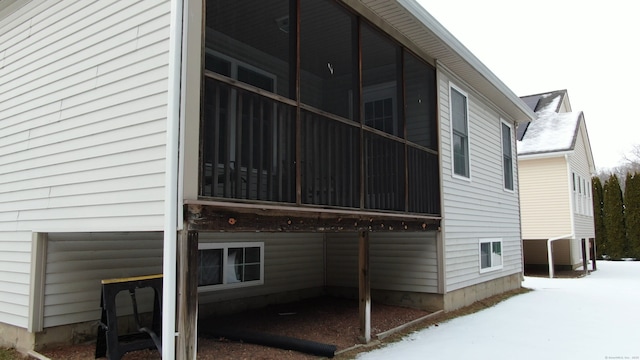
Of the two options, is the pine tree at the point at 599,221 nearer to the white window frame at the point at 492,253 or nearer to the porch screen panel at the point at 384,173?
the white window frame at the point at 492,253

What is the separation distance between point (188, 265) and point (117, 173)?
1.24 meters

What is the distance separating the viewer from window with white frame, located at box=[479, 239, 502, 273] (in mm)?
10344

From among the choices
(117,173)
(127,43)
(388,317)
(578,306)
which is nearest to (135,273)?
(117,173)

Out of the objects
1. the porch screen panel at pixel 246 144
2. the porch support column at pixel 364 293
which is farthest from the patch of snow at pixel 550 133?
the porch screen panel at pixel 246 144

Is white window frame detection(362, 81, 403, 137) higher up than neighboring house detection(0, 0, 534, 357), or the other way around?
white window frame detection(362, 81, 403, 137)

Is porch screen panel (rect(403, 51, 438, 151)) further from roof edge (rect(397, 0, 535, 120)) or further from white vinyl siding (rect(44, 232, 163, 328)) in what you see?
Answer: white vinyl siding (rect(44, 232, 163, 328))

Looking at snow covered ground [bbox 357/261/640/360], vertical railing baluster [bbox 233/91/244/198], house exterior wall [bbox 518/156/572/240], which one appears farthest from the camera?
house exterior wall [bbox 518/156/572/240]

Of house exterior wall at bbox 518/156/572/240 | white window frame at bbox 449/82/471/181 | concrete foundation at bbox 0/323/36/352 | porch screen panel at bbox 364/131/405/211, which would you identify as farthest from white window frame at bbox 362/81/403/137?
house exterior wall at bbox 518/156/572/240

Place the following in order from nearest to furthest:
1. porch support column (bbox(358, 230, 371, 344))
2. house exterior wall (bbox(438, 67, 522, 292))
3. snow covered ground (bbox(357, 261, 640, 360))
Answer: snow covered ground (bbox(357, 261, 640, 360)), porch support column (bbox(358, 230, 371, 344)), house exterior wall (bbox(438, 67, 522, 292))

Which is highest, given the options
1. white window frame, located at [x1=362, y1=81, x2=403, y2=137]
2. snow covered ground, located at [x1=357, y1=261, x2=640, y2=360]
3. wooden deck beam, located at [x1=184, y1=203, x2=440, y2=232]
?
white window frame, located at [x1=362, y1=81, x2=403, y2=137]

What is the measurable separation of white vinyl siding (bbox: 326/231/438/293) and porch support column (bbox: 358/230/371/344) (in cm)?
250

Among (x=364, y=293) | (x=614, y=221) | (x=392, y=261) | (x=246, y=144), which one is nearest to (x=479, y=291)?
(x=392, y=261)

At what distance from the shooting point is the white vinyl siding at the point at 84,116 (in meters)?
4.29

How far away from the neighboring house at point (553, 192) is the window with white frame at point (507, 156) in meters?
4.54
